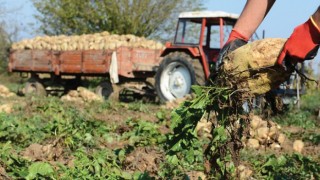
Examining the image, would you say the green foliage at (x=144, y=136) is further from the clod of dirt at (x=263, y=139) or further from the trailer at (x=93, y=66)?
the trailer at (x=93, y=66)

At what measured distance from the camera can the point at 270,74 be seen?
3.08m

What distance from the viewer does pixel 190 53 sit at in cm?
1360

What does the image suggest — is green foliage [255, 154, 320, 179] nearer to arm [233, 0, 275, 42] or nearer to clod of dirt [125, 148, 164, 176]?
clod of dirt [125, 148, 164, 176]

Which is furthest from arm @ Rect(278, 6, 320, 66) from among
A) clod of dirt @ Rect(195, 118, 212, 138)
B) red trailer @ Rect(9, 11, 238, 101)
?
red trailer @ Rect(9, 11, 238, 101)

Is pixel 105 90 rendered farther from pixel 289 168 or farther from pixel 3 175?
pixel 3 175

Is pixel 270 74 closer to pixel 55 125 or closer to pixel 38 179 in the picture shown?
pixel 38 179

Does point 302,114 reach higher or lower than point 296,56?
lower

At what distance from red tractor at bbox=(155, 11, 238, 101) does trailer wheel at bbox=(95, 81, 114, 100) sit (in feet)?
8.06

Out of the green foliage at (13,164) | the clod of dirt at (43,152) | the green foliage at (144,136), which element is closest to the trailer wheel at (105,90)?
the green foliage at (144,136)

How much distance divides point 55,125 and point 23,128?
0.44 metres

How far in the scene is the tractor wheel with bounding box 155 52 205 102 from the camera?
13211 mm

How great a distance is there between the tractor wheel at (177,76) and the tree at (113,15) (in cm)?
1410

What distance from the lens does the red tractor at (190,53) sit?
13.3 meters

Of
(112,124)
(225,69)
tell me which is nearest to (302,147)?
(112,124)
